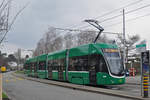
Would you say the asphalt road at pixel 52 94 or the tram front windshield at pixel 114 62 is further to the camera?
the tram front windshield at pixel 114 62

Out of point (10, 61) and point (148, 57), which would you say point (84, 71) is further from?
point (10, 61)

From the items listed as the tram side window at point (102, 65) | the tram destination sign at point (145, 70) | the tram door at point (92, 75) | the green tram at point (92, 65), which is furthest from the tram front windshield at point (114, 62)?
the tram destination sign at point (145, 70)

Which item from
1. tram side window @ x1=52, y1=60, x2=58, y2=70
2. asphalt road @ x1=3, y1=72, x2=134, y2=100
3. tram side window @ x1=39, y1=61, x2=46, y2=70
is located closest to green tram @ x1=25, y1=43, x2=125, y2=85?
tram side window @ x1=52, y1=60, x2=58, y2=70

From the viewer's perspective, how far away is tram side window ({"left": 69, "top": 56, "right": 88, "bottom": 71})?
18828 millimetres

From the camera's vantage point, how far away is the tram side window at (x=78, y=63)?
1883 centimetres

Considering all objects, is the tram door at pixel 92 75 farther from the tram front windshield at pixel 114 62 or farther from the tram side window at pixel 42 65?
the tram side window at pixel 42 65

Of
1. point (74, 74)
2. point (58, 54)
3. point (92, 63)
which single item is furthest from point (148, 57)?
point (58, 54)

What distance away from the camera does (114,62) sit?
17.2 meters

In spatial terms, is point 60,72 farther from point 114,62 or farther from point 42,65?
point 114,62

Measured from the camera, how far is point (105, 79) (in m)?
16.6

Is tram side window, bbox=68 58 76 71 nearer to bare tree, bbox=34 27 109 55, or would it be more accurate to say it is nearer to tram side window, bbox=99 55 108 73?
tram side window, bbox=99 55 108 73

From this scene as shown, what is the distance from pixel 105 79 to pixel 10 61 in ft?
438

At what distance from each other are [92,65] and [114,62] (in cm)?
179

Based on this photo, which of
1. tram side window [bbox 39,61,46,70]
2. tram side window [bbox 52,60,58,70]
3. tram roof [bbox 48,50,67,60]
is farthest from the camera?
tram side window [bbox 39,61,46,70]
